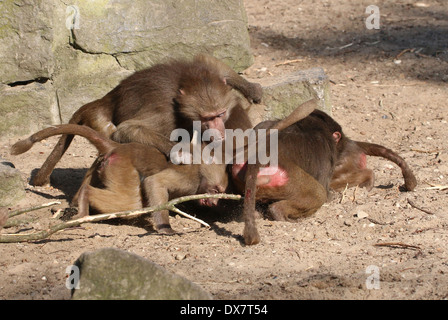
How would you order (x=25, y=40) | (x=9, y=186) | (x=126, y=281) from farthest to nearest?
(x=25, y=40)
(x=9, y=186)
(x=126, y=281)

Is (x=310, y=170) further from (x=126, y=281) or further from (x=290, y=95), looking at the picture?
(x=126, y=281)

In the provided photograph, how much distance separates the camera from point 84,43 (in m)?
5.73

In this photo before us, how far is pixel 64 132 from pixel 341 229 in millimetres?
1965

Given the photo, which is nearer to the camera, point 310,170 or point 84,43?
point 310,170

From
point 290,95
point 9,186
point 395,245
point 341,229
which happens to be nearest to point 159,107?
point 9,186

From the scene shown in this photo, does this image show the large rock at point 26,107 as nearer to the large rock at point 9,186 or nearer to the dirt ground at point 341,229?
the dirt ground at point 341,229

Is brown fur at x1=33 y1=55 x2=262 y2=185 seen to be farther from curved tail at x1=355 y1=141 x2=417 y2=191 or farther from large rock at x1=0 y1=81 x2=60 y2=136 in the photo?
curved tail at x1=355 y1=141 x2=417 y2=191

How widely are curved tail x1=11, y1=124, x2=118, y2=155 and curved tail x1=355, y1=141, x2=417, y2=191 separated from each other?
205cm

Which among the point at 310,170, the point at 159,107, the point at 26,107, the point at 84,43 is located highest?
the point at 84,43

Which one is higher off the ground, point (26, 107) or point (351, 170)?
point (26, 107)

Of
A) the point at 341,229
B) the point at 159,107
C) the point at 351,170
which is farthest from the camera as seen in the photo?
the point at 351,170
